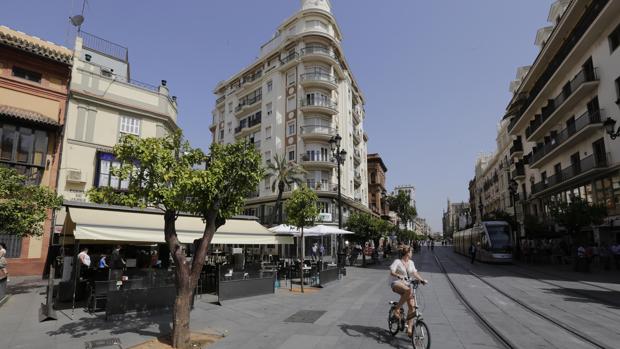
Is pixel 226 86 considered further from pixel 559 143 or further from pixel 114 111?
pixel 559 143

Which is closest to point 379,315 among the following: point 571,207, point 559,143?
point 571,207

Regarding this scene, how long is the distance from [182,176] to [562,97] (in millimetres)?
33968

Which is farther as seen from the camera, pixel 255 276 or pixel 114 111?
pixel 114 111

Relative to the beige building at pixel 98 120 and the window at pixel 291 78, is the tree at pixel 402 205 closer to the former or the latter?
the window at pixel 291 78

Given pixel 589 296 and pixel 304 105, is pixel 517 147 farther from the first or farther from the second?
pixel 589 296

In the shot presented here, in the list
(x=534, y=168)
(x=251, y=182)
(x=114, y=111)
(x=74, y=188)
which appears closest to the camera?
(x=251, y=182)

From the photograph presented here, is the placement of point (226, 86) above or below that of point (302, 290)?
above

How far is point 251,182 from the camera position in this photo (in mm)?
7754

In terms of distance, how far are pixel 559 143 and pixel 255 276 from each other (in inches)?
1194

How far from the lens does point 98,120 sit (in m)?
22.8

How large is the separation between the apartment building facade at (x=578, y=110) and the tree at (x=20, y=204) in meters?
31.8


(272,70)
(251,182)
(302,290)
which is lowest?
(302,290)

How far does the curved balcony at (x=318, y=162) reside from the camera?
123 ft

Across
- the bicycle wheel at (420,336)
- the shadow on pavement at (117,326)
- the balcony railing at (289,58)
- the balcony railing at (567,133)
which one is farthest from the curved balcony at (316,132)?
the bicycle wheel at (420,336)
